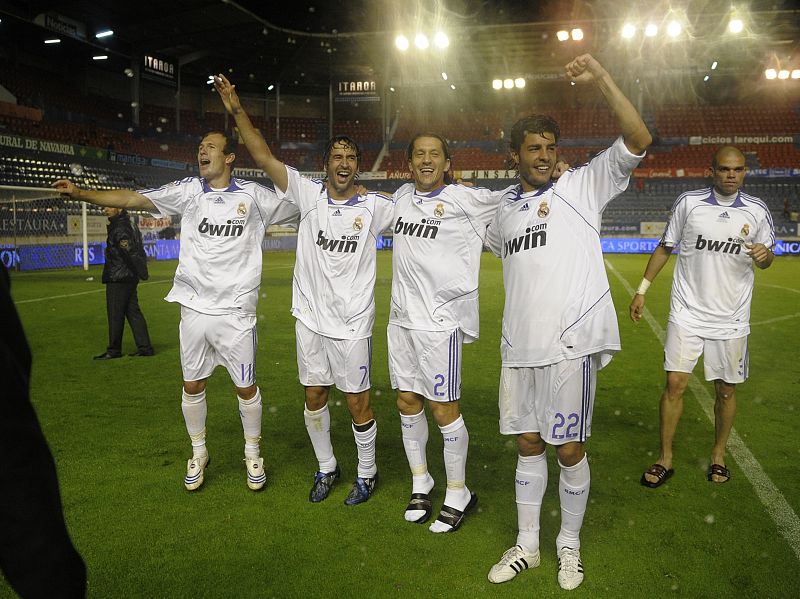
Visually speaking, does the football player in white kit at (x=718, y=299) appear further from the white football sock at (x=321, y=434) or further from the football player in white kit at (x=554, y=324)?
the white football sock at (x=321, y=434)

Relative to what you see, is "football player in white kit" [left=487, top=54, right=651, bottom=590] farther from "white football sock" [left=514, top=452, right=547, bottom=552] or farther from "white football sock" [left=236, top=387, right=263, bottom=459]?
"white football sock" [left=236, top=387, right=263, bottom=459]

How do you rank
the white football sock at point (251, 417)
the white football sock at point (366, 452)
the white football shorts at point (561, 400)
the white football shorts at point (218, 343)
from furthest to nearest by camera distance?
the white football sock at point (251, 417)
the white football shorts at point (218, 343)
the white football sock at point (366, 452)
the white football shorts at point (561, 400)

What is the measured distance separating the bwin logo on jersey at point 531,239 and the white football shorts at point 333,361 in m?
1.25

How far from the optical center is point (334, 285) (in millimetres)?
4137

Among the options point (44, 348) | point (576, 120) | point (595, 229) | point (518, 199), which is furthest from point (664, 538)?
point (576, 120)

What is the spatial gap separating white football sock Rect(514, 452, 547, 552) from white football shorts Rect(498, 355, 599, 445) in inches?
7.8

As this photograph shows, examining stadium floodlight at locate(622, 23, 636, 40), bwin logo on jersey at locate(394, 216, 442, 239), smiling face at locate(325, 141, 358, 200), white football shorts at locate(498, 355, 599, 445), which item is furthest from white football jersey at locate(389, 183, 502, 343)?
stadium floodlight at locate(622, 23, 636, 40)

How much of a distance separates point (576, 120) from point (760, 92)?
445 inches

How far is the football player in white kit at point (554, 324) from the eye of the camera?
3.20 metres

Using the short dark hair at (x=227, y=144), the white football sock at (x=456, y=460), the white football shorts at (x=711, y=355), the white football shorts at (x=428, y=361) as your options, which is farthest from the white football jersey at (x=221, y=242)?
the white football shorts at (x=711, y=355)

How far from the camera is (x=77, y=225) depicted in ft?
73.6

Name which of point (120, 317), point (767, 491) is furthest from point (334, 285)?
point (120, 317)

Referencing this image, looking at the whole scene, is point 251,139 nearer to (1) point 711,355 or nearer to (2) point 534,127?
(2) point 534,127

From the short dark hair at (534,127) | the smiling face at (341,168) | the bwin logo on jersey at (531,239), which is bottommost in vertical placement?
the bwin logo on jersey at (531,239)
